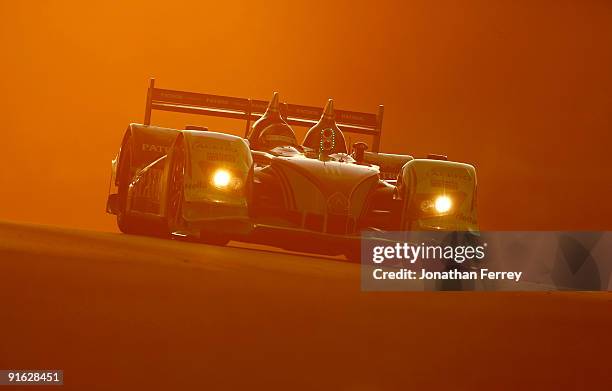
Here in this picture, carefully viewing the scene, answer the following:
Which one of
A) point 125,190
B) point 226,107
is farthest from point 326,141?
point 226,107

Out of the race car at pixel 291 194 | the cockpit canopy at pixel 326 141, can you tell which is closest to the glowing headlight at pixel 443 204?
the race car at pixel 291 194

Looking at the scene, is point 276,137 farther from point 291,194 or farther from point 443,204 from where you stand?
point 443,204

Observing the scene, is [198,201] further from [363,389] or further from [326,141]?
[363,389]

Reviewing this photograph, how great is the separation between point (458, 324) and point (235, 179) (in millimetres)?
3838

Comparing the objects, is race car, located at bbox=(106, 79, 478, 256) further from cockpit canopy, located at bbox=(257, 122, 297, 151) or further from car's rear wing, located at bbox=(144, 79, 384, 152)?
car's rear wing, located at bbox=(144, 79, 384, 152)

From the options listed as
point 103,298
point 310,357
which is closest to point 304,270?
point 103,298

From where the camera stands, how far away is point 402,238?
8.27m

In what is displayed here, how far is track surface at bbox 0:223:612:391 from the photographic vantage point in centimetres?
267

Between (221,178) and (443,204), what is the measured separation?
65.1 inches

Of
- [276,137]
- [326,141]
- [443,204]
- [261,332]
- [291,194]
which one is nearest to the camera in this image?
[261,332]

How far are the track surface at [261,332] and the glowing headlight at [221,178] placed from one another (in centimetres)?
234

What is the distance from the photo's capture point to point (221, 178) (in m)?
7.85

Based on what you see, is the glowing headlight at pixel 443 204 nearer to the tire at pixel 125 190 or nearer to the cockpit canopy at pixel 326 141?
the cockpit canopy at pixel 326 141

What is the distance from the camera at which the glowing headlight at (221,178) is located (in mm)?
7836
